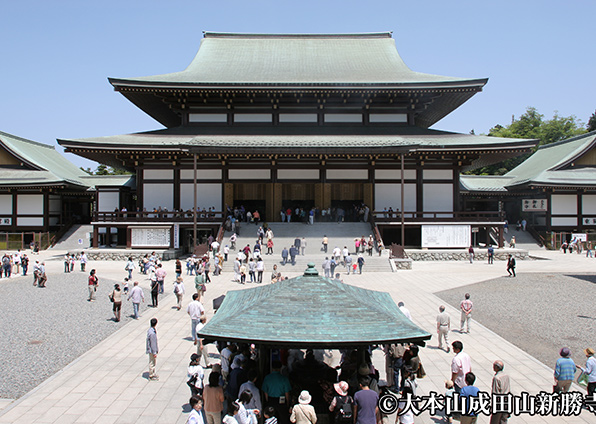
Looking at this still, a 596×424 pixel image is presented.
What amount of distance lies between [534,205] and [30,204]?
155ft

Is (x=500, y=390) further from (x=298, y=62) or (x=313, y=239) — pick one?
(x=298, y=62)

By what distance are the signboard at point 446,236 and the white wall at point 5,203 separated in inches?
1421

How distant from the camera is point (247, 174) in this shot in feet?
105

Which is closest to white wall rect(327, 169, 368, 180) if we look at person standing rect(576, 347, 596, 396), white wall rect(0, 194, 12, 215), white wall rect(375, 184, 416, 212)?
white wall rect(375, 184, 416, 212)

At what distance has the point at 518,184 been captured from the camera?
38.3m

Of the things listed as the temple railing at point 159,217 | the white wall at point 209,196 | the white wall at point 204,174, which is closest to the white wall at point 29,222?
the temple railing at point 159,217

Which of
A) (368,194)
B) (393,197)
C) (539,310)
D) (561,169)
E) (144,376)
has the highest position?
(561,169)

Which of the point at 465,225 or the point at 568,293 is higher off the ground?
the point at 465,225

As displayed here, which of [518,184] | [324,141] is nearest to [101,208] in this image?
[324,141]

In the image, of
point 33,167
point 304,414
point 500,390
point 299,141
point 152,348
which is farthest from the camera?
point 33,167

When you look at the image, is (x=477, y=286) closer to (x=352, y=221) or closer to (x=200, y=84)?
(x=352, y=221)

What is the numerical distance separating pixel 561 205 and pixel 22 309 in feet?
133

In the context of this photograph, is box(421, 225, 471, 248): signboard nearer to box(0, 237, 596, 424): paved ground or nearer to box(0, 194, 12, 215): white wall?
box(0, 237, 596, 424): paved ground

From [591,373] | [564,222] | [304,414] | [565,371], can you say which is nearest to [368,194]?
[564,222]
